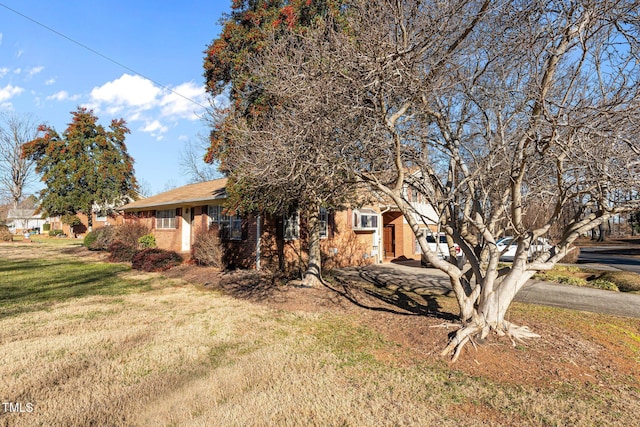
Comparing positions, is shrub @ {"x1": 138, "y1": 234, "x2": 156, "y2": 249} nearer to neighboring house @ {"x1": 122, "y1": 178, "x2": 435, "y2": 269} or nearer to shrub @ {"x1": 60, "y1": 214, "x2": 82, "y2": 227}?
neighboring house @ {"x1": 122, "y1": 178, "x2": 435, "y2": 269}

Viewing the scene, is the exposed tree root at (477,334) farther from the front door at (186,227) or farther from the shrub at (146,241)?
the shrub at (146,241)

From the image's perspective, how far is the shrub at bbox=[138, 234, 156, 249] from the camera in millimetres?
19058

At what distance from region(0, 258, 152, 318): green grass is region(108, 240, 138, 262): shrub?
152 cm

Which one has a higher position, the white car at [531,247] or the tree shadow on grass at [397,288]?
the white car at [531,247]

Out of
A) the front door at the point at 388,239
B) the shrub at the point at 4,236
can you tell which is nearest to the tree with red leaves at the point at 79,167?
the shrub at the point at 4,236

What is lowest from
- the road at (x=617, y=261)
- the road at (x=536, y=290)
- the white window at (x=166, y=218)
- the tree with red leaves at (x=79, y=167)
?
the road at (x=617, y=261)

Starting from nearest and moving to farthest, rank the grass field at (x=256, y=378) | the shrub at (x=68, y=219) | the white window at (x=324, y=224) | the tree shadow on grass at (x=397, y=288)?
the grass field at (x=256, y=378)
the tree shadow on grass at (x=397, y=288)
the white window at (x=324, y=224)
the shrub at (x=68, y=219)

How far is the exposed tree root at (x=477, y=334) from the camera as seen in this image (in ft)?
16.8

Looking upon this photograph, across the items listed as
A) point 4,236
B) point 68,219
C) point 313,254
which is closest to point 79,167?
point 68,219

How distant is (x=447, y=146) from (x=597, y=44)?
2369 mm

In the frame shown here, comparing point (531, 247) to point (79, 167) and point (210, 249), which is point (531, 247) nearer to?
point (210, 249)

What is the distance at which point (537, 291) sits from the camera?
1066 cm

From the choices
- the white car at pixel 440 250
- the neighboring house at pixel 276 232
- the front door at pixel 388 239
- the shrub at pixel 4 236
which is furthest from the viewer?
the shrub at pixel 4 236

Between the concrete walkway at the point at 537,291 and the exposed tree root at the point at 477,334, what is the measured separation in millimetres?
4141
